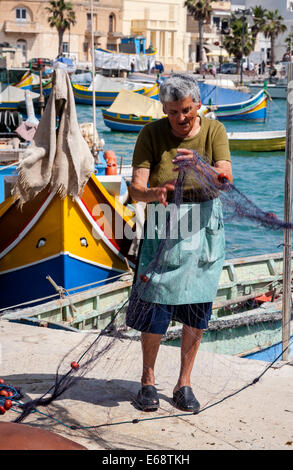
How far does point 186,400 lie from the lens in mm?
3547

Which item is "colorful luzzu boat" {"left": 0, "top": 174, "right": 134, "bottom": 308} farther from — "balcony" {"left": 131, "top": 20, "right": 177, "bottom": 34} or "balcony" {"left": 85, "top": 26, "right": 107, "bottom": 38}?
"balcony" {"left": 131, "top": 20, "right": 177, "bottom": 34}

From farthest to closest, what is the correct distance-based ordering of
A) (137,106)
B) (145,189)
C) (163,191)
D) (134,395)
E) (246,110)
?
1. (246,110)
2. (137,106)
3. (134,395)
4. (145,189)
5. (163,191)

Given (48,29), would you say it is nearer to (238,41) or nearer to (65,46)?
(65,46)

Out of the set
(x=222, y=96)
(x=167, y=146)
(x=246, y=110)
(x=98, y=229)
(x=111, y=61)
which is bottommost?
(x=246, y=110)

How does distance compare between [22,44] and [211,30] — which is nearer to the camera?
[22,44]

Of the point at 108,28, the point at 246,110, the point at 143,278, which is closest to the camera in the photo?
the point at 143,278

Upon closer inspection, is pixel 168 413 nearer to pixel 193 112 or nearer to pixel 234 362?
pixel 234 362

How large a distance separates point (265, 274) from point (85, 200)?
7.49 ft

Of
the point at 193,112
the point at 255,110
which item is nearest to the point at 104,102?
the point at 255,110

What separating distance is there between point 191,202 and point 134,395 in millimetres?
1123

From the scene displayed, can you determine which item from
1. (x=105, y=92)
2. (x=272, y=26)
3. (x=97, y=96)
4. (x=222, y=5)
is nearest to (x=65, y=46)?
(x=272, y=26)

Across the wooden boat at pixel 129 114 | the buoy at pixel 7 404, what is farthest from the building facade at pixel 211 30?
the buoy at pixel 7 404

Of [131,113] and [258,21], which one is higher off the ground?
[258,21]
